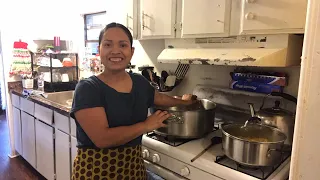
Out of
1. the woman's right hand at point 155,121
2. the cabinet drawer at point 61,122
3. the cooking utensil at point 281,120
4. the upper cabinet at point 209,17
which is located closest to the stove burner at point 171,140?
the woman's right hand at point 155,121

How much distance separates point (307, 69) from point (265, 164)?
0.53 m

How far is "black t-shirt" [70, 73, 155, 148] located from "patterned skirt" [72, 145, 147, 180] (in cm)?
4

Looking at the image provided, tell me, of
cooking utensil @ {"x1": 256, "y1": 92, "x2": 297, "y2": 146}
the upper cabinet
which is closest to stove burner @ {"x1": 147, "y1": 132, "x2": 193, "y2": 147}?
cooking utensil @ {"x1": 256, "y1": 92, "x2": 297, "y2": 146}

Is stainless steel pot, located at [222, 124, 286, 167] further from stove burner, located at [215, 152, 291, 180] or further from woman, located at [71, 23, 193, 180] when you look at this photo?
woman, located at [71, 23, 193, 180]

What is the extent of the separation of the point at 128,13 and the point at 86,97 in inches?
44.4

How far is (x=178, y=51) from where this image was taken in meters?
1.70

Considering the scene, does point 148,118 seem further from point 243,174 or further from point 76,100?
point 243,174

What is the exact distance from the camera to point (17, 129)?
9.89 ft

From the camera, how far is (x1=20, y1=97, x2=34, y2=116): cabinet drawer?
2.60 meters

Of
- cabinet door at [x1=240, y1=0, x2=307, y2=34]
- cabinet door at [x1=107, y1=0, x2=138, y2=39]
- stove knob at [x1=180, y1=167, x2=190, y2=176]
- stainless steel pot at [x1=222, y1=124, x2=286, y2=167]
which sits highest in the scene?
cabinet door at [x1=107, y1=0, x2=138, y2=39]

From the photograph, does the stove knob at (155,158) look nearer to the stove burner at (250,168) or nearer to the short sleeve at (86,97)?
the stove burner at (250,168)

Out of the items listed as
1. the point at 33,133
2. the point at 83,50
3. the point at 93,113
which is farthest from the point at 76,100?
the point at 83,50

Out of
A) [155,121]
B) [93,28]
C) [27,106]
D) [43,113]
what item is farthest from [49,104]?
[155,121]

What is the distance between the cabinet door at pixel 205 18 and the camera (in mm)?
1407
